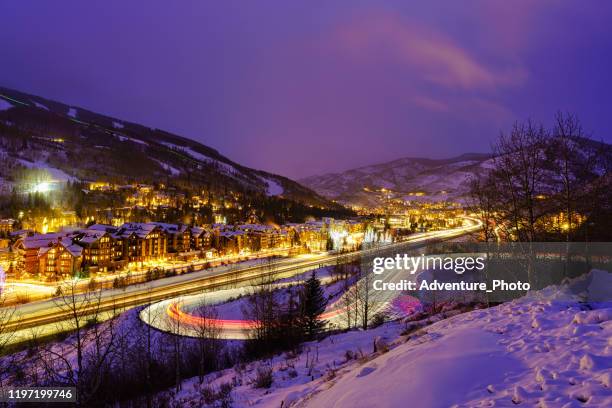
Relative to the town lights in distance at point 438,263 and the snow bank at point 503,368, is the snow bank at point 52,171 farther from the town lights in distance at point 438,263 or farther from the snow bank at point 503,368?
the snow bank at point 503,368

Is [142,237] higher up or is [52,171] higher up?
[52,171]

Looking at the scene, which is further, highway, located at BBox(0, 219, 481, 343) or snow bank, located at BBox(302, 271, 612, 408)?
highway, located at BBox(0, 219, 481, 343)

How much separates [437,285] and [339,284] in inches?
645

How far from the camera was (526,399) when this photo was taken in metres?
4.21

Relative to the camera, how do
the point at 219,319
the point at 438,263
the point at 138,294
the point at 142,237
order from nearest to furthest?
1. the point at 219,319
2. the point at 438,263
3. the point at 138,294
4. the point at 142,237

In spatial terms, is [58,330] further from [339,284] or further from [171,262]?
[171,262]

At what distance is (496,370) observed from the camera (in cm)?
511

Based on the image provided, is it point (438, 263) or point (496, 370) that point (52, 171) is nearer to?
point (438, 263)

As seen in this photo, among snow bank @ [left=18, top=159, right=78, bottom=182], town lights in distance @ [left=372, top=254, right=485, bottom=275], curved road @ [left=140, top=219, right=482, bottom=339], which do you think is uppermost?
snow bank @ [left=18, top=159, right=78, bottom=182]

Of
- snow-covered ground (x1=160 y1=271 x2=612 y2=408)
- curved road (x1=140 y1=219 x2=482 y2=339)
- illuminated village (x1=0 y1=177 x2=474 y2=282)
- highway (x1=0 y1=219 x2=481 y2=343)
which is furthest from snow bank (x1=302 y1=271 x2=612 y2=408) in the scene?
illuminated village (x1=0 y1=177 x2=474 y2=282)

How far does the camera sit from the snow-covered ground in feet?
14.5

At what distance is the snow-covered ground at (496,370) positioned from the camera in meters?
4.41

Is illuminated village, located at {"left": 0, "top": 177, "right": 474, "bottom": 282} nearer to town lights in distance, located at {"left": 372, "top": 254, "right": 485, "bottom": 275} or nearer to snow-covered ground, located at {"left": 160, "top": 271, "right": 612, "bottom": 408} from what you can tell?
town lights in distance, located at {"left": 372, "top": 254, "right": 485, "bottom": 275}

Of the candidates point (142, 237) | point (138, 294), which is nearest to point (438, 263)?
point (138, 294)
